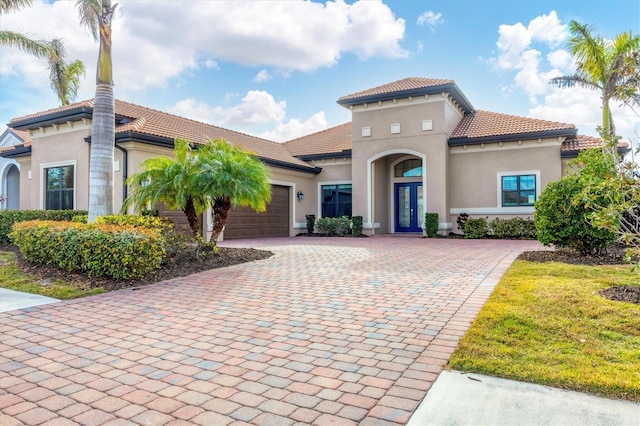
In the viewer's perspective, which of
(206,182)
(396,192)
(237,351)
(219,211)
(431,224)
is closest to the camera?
(237,351)

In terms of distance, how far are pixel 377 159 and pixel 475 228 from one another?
5428mm

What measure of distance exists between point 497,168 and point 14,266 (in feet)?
56.2

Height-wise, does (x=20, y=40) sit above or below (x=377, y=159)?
above

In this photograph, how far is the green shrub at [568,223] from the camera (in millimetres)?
8898

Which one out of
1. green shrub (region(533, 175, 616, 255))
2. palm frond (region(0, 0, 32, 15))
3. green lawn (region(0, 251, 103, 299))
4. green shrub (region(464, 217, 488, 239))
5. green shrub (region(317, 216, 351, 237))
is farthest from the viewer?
green shrub (region(317, 216, 351, 237))

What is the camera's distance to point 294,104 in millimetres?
20562

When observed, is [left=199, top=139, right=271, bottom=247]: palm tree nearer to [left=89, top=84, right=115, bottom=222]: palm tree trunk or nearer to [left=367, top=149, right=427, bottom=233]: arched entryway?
[left=89, top=84, right=115, bottom=222]: palm tree trunk

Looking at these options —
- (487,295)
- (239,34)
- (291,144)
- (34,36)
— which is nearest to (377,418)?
(487,295)

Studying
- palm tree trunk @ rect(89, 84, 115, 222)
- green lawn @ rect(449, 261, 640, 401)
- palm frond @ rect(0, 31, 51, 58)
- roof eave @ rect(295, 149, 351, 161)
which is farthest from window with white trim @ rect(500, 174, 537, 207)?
palm frond @ rect(0, 31, 51, 58)

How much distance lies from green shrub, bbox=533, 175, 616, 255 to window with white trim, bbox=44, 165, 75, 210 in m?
15.0

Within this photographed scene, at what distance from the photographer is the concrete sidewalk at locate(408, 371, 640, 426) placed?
8.71 ft

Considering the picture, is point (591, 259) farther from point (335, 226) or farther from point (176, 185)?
point (335, 226)

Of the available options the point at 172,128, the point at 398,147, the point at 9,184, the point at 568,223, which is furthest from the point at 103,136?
the point at 9,184

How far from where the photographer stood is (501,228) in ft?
56.0
